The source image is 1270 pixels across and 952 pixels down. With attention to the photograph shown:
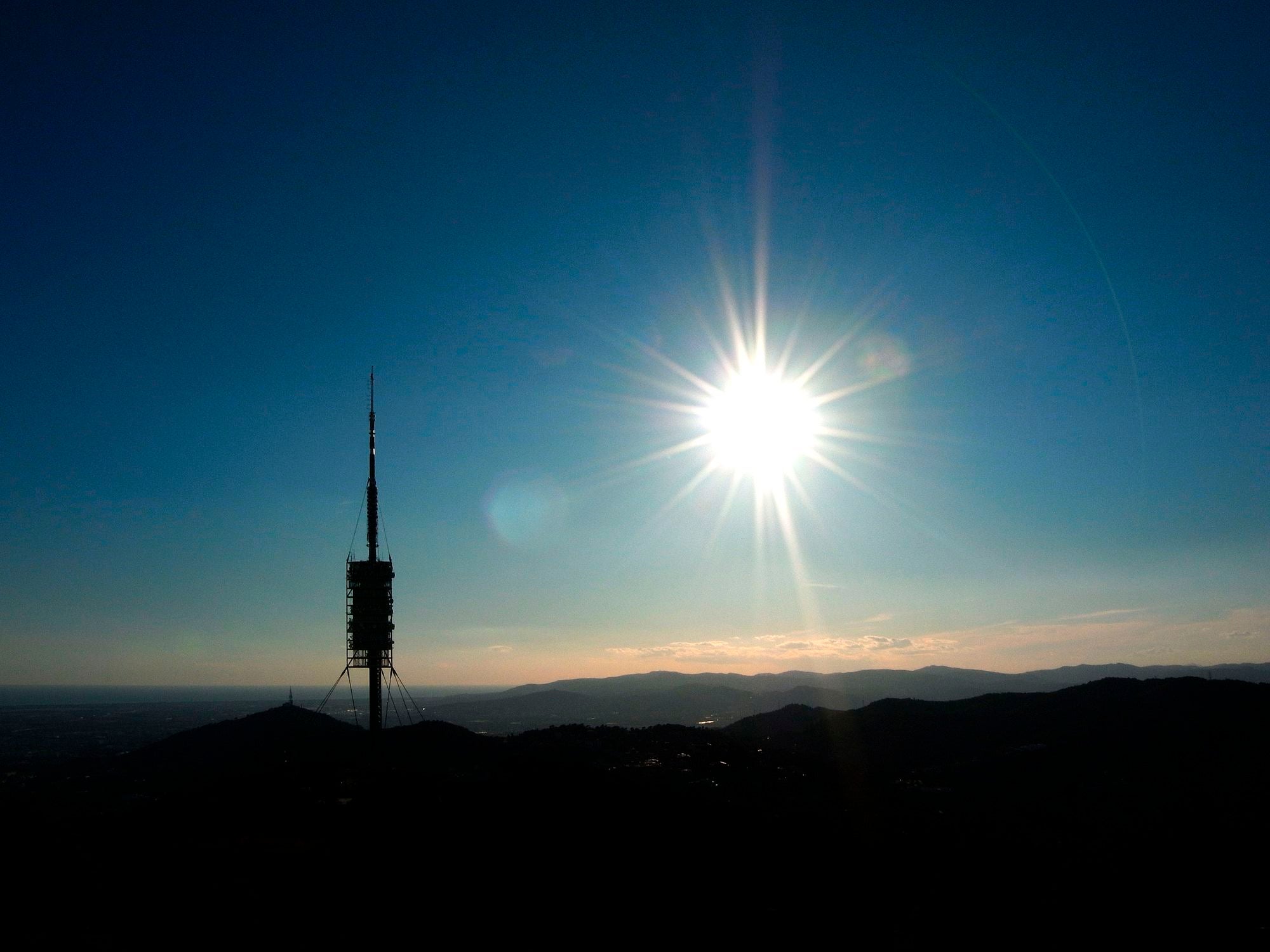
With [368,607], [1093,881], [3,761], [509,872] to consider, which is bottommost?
[3,761]

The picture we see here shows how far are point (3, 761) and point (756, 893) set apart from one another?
144 meters

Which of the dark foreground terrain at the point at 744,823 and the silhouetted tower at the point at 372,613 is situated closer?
the dark foreground terrain at the point at 744,823

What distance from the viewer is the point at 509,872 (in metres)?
24.1

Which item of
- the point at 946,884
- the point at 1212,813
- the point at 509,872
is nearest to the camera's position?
the point at 509,872

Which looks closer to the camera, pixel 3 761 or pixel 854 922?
pixel 854 922

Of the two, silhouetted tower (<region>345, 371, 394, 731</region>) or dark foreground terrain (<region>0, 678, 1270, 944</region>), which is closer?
dark foreground terrain (<region>0, 678, 1270, 944</region>)

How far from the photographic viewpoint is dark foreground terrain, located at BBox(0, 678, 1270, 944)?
24.0 metres

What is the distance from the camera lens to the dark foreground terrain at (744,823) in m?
24.0

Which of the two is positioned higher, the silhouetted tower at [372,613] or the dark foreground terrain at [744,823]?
the silhouetted tower at [372,613]

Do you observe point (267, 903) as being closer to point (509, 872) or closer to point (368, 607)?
point (509, 872)

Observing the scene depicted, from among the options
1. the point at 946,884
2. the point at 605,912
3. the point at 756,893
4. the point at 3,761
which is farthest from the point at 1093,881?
the point at 3,761

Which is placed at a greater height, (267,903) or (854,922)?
(267,903)

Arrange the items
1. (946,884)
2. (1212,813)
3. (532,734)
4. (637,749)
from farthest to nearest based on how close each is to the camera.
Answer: (532,734) < (637,749) < (1212,813) < (946,884)

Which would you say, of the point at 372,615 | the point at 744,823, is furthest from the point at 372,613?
the point at 744,823
